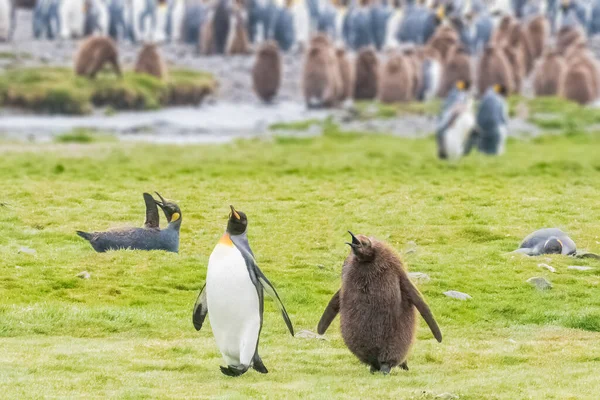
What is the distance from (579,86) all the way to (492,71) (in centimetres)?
148

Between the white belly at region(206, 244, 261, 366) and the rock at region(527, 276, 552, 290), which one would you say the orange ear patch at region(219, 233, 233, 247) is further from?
the rock at region(527, 276, 552, 290)

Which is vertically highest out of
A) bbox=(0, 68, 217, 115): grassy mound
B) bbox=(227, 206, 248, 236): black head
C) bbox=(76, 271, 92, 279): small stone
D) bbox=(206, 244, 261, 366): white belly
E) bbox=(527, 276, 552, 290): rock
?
bbox=(227, 206, 248, 236): black head

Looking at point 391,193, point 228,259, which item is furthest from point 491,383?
point 391,193

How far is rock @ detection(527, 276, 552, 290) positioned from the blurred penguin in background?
69.9 feet

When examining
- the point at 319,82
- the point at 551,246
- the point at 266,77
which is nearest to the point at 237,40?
the point at 266,77

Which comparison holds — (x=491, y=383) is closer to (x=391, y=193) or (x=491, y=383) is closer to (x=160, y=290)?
(x=160, y=290)

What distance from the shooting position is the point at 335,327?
7.73 m

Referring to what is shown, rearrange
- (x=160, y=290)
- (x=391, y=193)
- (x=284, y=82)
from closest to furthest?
(x=160, y=290) < (x=391, y=193) < (x=284, y=82)

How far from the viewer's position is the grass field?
6.29 metres

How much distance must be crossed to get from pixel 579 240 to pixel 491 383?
383cm

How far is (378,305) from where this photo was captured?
6.50 m

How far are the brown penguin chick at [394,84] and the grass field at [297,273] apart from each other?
8.11m

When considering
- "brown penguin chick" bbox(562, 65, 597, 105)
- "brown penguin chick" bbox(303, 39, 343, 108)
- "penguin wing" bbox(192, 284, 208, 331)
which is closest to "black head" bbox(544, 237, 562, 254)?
"penguin wing" bbox(192, 284, 208, 331)

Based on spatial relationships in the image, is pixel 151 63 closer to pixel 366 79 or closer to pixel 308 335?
pixel 366 79
